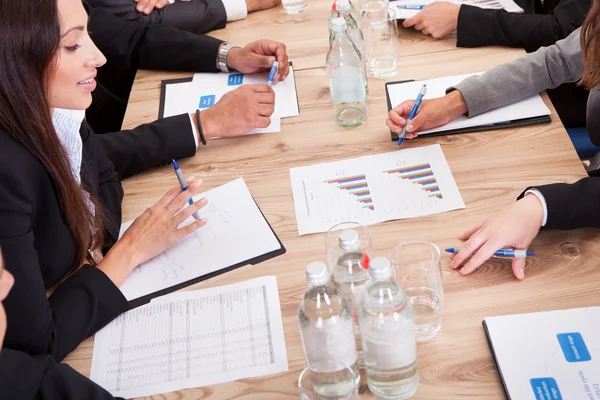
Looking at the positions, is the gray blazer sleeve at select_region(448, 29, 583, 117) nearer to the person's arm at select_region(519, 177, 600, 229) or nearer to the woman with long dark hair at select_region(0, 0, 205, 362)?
the person's arm at select_region(519, 177, 600, 229)

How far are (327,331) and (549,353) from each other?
36cm

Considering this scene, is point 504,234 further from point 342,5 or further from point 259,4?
point 259,4

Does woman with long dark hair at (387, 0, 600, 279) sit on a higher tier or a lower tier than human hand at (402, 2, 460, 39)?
higher

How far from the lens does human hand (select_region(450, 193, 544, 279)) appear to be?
49.2 inches

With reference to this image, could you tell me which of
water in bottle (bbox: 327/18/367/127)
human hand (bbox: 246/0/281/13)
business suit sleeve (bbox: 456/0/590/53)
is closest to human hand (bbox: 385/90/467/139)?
water in bottle (bbox: 327/18/367/127)

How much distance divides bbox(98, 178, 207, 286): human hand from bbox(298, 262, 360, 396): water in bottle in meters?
0.52

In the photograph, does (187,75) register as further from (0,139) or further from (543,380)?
(543,380)

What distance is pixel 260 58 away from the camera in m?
1.95

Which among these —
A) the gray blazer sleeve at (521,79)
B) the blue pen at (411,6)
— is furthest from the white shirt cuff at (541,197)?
the blue pen at (411,6)

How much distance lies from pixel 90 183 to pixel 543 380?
1.03 metres

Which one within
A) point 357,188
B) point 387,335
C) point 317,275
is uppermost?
point 317,275

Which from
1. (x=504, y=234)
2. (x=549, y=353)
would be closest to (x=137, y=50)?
(x=504, y=234)

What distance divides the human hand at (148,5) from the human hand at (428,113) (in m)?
1.03

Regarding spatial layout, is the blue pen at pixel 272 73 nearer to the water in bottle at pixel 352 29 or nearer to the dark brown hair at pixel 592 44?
the water in bottle at pixel 352 29
